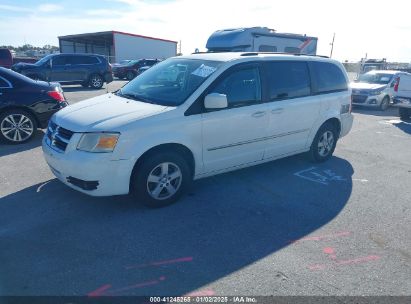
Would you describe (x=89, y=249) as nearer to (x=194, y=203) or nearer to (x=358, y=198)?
(x=194, y=203)

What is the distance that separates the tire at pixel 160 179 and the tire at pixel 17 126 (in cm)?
402

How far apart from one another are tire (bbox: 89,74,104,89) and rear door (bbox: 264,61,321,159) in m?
14.9

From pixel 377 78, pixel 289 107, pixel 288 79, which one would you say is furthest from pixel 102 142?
pixel 377 78

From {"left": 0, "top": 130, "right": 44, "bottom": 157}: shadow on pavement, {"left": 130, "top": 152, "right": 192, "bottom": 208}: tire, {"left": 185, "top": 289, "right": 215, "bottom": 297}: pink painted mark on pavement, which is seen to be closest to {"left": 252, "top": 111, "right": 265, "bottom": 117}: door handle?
{"left": 130, "top": 152, "right": 192, "bottom": 208}: tire

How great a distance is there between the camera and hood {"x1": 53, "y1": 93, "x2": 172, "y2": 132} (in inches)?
149

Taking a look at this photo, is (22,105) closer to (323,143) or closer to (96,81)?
(323,143)

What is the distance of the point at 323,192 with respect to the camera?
4883mm

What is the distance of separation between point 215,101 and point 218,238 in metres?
1.62

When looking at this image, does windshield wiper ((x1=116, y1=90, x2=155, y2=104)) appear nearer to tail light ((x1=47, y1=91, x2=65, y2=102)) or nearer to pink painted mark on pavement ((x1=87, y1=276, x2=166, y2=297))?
pink painted mark on pavement ((x1=87, y1=276, x2=166, y2=297))

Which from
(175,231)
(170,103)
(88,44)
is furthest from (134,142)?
(88,44)

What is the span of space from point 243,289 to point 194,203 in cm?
169

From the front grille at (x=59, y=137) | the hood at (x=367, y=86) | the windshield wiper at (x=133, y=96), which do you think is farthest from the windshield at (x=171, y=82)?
the hood at (x=367, y=86)

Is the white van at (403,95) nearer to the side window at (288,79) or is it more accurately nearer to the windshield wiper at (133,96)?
the side window at (288,79)

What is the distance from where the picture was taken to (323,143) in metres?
6.12
